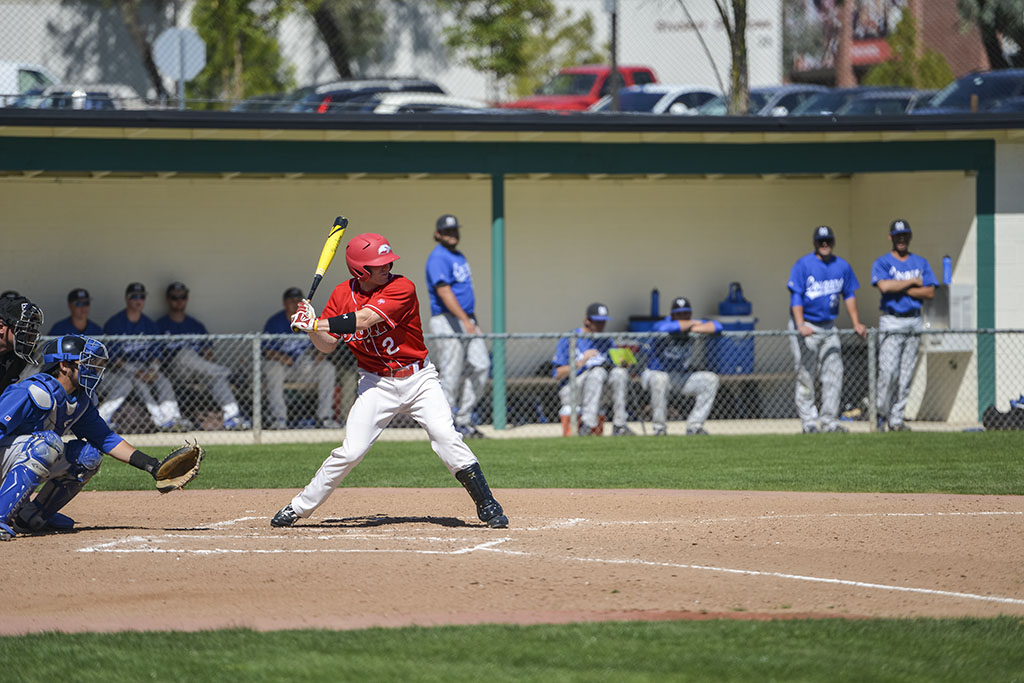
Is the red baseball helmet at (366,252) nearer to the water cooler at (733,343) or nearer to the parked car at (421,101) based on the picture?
the water cooler at (733,343)

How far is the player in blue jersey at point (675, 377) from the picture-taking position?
500 inches

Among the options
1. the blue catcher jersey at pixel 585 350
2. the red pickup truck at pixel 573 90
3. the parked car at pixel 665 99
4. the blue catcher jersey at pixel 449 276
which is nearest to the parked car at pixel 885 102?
the parked car at pixel 665 99

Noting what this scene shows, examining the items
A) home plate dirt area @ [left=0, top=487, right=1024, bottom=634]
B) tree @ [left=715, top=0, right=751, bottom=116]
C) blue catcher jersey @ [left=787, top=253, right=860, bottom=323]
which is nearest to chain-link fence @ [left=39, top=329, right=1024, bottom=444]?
blue catcher jersey @ [left=787, top=253, right=860, bottom=323]

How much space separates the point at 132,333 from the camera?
Answer: 13727mm

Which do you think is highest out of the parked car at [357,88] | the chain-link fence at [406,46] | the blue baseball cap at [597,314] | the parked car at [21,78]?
the chain-link fence at [406,46]

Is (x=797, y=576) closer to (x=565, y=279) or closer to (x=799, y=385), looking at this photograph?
(x=799, y=385)

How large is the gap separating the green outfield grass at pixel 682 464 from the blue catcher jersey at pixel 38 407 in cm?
254

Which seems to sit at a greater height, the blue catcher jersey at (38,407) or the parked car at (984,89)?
the parked car at (984,89)

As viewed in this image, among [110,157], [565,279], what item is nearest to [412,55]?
[565,279]

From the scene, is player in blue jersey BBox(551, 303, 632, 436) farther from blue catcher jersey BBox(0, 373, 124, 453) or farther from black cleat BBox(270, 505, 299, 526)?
blue catcher jersey BBox(0, 373, 124, 453)

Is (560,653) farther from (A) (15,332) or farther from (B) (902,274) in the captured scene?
(B) (902,274)

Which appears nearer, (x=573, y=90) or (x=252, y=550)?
(x=252, y=550)

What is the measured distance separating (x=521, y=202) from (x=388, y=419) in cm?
897

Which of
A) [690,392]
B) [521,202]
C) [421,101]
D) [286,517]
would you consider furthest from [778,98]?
[286,517]
